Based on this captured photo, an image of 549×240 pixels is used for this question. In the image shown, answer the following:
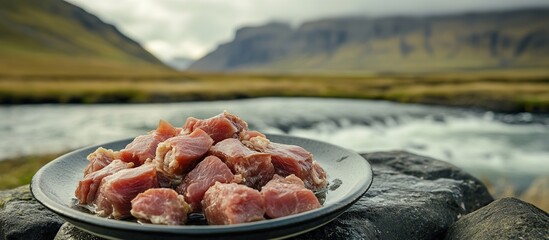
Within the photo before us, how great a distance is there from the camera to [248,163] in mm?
3674

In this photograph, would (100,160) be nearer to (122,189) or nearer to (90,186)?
(90,186)

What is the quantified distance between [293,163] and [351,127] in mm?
25877

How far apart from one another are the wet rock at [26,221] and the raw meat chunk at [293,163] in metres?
2.10

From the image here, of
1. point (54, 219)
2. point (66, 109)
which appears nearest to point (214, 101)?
point (66, 109)

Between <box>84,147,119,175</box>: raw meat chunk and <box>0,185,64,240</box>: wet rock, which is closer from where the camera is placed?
<box>84,147,119,175</box>: raw meat chunk

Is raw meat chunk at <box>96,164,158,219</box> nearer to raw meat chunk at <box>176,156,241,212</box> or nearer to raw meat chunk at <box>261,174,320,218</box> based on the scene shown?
raw meat chunk at <box>176,156,241,212</box>

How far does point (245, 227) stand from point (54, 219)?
2.56 meters

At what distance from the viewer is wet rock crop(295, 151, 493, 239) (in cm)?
393

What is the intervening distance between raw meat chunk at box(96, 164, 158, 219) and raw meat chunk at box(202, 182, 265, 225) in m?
0.51

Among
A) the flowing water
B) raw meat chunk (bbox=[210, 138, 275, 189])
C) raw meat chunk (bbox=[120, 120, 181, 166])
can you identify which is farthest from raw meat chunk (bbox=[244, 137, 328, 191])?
the flowing water

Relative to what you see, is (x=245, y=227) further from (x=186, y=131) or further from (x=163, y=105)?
(x=163, y=105)

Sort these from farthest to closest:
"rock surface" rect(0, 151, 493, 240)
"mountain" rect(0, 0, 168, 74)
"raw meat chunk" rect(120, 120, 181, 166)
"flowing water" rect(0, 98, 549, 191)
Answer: "mountain" rect(0, 0, 168, 74)
"flowing water" rect(0, 98, 549, 191)
"raw meat chunk" rect(120, 120, 181, 166)
"rock surface" rect(0, 151, 493, 240)

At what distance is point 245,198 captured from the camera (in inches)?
→ 125

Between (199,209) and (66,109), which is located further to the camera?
(66,109)
